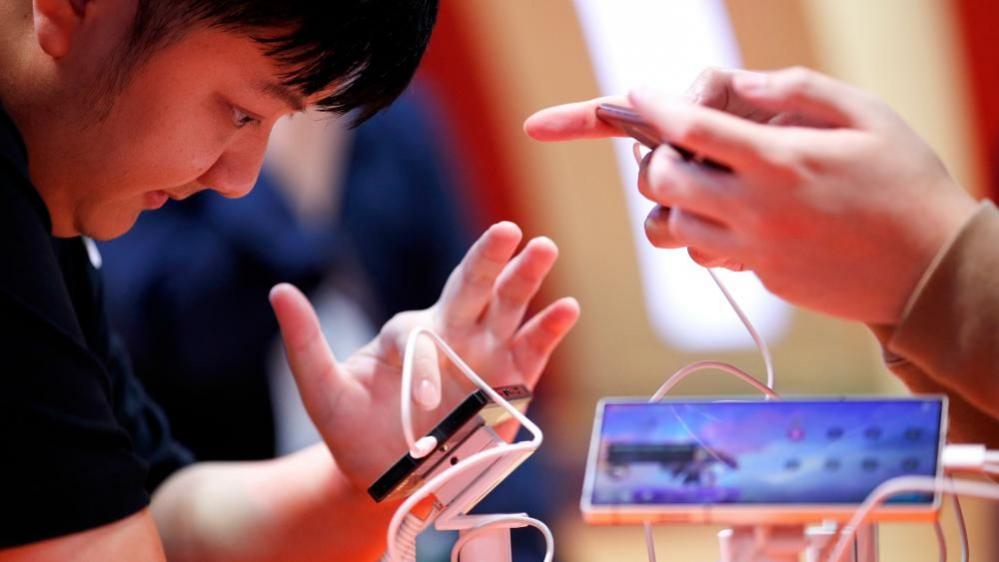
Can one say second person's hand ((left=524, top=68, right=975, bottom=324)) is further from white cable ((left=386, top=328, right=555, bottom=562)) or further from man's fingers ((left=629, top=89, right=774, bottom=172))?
white cable ((left=386, top=328, right=555, bottom=562))

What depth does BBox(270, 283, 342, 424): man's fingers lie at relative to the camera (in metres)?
0.94

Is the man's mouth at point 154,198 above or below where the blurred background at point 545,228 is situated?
above

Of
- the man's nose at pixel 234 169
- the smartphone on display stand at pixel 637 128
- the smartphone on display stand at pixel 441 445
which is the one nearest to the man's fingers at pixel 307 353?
the man's nose at pixel 234 169

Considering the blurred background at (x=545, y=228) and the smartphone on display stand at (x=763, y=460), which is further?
the blurred background at (x=545, y=228)

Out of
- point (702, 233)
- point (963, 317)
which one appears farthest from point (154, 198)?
point (963, 317)

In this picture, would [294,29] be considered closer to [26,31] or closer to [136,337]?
[26,31]

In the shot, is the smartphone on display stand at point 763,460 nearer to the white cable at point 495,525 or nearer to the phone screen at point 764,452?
the phone screen at point 764,452

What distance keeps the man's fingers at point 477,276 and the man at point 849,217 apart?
0.30 metres

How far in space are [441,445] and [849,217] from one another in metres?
0.31

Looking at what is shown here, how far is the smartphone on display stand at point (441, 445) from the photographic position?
28.6 inches

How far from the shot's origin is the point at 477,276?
94cm

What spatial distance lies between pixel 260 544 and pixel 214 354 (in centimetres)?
66

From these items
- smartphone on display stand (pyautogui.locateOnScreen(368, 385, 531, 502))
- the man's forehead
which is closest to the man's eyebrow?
the man's forehead

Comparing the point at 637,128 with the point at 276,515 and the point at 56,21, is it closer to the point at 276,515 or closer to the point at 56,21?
the point at 56,21
